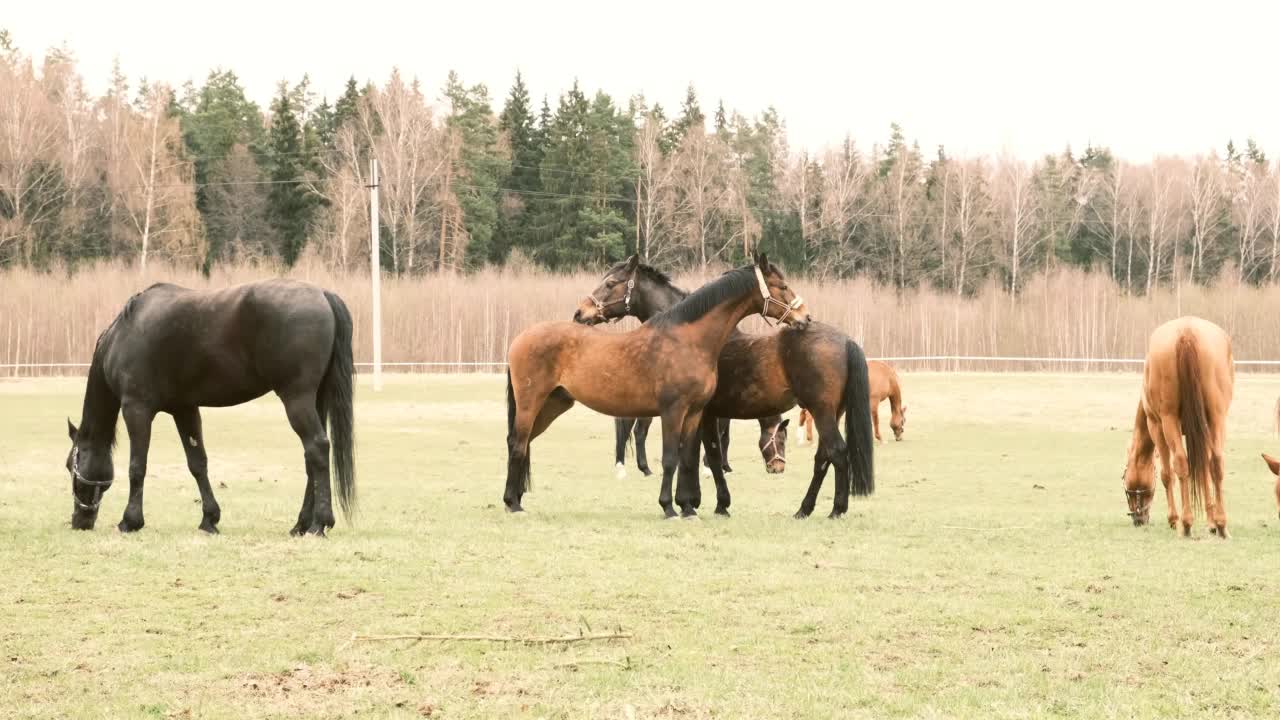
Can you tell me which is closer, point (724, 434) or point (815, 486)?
point (815, 486)

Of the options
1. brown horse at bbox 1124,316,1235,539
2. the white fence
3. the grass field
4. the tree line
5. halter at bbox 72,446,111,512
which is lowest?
the white fence

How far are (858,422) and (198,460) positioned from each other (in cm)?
530

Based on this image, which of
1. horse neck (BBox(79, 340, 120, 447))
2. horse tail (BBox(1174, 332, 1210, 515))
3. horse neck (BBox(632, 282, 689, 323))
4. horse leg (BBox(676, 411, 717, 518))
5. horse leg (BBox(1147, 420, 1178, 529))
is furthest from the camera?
horse neck (BBox(632, 282, 689, 323))

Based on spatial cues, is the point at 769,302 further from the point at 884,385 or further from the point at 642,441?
the point at 884,385

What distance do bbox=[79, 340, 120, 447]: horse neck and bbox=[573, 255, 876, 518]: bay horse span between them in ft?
15.7

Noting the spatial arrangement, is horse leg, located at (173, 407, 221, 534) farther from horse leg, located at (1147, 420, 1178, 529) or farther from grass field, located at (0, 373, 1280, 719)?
horse leg, located at (1147, 420, 1178, 529)

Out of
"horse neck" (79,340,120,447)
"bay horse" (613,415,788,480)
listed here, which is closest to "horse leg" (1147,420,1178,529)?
"bay horse" (613,415,788,480)

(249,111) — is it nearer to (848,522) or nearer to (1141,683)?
(848,522)

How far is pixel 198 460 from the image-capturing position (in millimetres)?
10109

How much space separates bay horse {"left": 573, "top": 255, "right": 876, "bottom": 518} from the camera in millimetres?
11234

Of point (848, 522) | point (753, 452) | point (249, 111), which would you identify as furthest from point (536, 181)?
point (848, 522)

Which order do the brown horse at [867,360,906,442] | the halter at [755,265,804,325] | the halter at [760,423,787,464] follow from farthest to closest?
the brown horse at [867,360,906,442], the halter at [760,423,787,464], the halter at [755,265,804,325]

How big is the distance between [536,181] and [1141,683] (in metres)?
70.5

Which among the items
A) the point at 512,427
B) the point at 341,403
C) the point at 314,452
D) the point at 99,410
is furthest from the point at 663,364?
the point at 99,410
